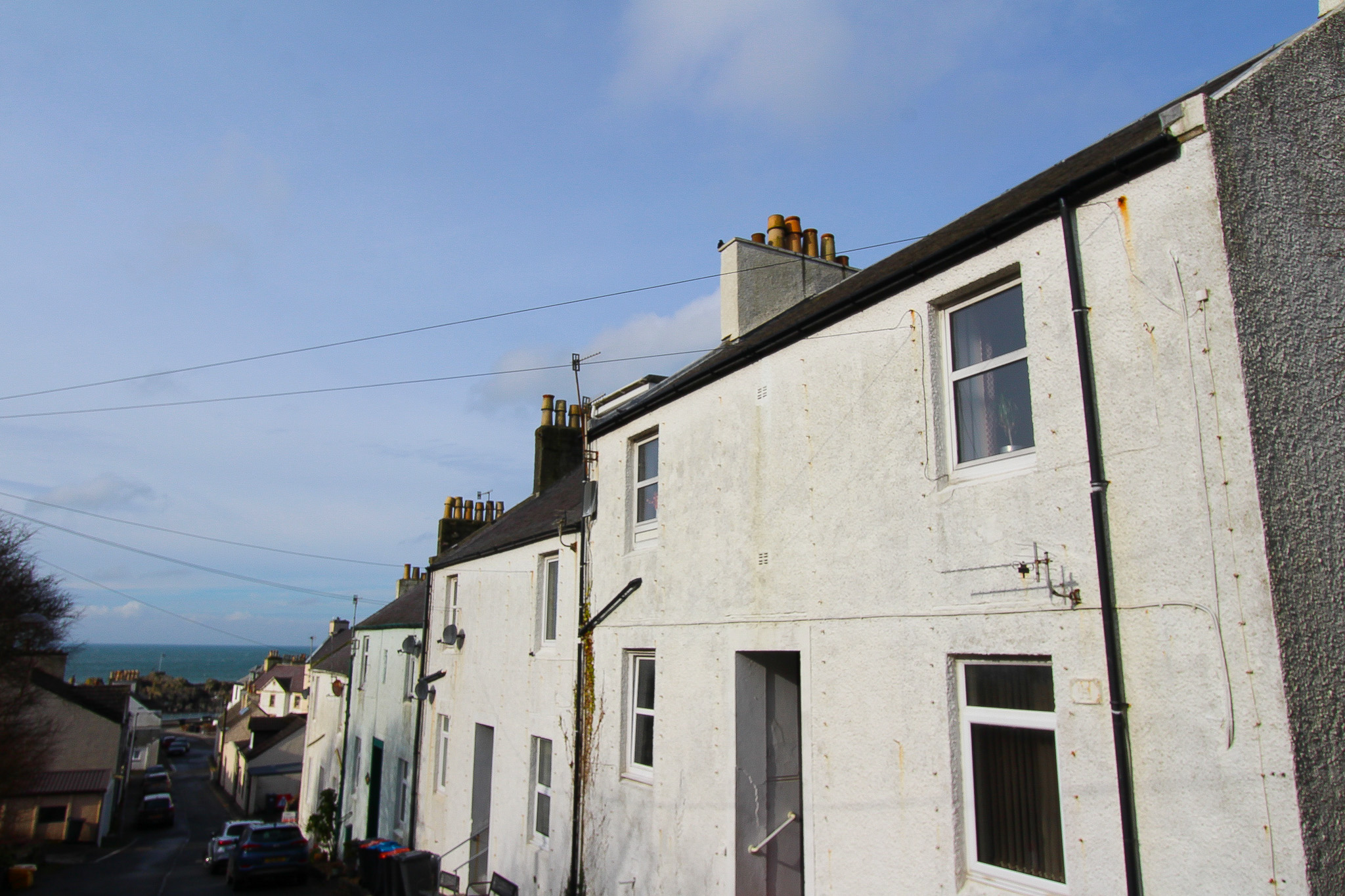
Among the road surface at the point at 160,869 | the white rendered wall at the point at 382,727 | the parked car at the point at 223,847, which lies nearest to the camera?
the white rendered wall at the point at 382,727

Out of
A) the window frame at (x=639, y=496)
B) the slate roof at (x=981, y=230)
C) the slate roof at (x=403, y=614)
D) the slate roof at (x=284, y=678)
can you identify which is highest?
the slate roof at (x=981, y=230)

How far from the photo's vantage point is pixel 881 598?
6484mm

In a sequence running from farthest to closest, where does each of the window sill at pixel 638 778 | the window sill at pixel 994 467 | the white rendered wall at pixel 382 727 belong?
the white rendered wall at pixel 382 727 → the window sill at pixel 638 778 → the window sill at pixel 994 467

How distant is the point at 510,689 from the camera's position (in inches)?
571

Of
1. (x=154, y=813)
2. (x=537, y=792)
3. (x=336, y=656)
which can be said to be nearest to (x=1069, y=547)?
(x=537, y=792)

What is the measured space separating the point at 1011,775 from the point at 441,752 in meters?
15.7

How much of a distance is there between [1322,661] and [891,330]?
144 inches

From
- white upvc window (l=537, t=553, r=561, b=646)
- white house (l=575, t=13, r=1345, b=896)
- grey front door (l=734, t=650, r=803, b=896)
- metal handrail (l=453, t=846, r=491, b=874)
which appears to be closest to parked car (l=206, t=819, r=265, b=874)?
metal handrail (l=453, t=846, r=491, b=874)

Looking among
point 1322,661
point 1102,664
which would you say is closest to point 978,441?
point 1102,664

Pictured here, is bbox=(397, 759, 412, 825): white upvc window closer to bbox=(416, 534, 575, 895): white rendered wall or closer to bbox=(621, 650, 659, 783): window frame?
bbox=(416, 534, 575, 895): white rendered wall

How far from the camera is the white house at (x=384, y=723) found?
2053 cm

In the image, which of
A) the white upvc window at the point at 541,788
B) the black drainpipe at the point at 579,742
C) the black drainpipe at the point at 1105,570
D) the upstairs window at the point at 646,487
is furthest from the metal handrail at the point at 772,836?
the white upvc window at the point at 541,788

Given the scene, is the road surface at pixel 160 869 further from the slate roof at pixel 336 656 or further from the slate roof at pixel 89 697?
the slate roof at pixel 336 656

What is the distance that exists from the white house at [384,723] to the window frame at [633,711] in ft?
36.5
